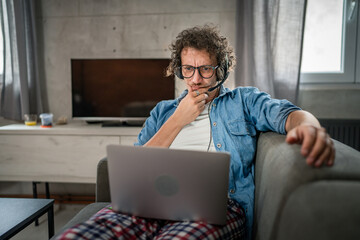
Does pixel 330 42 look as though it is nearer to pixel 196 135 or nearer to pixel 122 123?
pixel 196 135

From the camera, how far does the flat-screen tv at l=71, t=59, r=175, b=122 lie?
230cm

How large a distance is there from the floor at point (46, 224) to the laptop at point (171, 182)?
142 cm

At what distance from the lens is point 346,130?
213 centimetres

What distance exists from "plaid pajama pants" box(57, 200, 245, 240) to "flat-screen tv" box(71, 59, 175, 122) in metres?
1.45

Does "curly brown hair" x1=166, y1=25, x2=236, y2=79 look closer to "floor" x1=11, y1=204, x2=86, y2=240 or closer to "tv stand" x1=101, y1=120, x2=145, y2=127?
"tv stand" x1=101, y1=120, x2=145, y2=127

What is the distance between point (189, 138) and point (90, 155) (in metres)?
1.16

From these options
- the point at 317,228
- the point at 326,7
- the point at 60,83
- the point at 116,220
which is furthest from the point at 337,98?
the point at 60,83

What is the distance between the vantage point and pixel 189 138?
121cm

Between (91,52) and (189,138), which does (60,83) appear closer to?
(91,52)

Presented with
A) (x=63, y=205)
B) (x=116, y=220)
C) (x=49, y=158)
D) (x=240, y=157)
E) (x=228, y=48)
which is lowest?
(x=63, y=205)

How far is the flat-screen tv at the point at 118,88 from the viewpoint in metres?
2.30

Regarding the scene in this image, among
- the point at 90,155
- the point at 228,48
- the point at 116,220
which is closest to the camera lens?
the point at 116,220

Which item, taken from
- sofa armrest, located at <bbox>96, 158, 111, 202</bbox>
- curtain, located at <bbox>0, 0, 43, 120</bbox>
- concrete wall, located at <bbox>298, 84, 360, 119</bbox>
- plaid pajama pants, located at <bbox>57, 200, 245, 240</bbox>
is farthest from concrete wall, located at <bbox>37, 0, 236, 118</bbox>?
plaid pajama pants, located at <bbox>57, 200, 245, 240</bbox>

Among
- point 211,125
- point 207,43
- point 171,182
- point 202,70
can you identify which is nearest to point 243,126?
point 211,125
